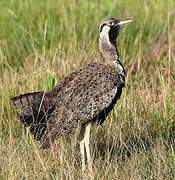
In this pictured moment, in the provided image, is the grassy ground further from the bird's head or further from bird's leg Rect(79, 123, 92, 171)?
the bird's head

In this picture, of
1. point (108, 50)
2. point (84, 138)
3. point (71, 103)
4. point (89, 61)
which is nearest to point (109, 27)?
point (108, 50)

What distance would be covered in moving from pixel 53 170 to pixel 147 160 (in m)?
0.68

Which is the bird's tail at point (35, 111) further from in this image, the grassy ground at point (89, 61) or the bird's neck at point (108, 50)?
the bird's neck at point (108, 50)

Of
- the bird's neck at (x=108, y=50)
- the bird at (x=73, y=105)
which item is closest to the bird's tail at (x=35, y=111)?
the bird at (x=73, y=105)

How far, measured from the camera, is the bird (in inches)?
→ 231

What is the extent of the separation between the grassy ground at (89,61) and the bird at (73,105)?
0.10 metres

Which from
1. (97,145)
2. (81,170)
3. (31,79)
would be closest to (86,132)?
(97,145)

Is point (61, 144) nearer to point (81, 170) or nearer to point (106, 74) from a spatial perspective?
point (81, 170)

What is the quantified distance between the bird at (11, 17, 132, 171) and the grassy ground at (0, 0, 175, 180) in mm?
102

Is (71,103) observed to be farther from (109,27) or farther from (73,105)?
(109,27)

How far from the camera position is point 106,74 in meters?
6.05

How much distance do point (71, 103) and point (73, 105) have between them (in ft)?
0.07

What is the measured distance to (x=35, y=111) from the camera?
5.91 meters

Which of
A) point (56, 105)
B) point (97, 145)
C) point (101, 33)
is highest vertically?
point (101, 33)
